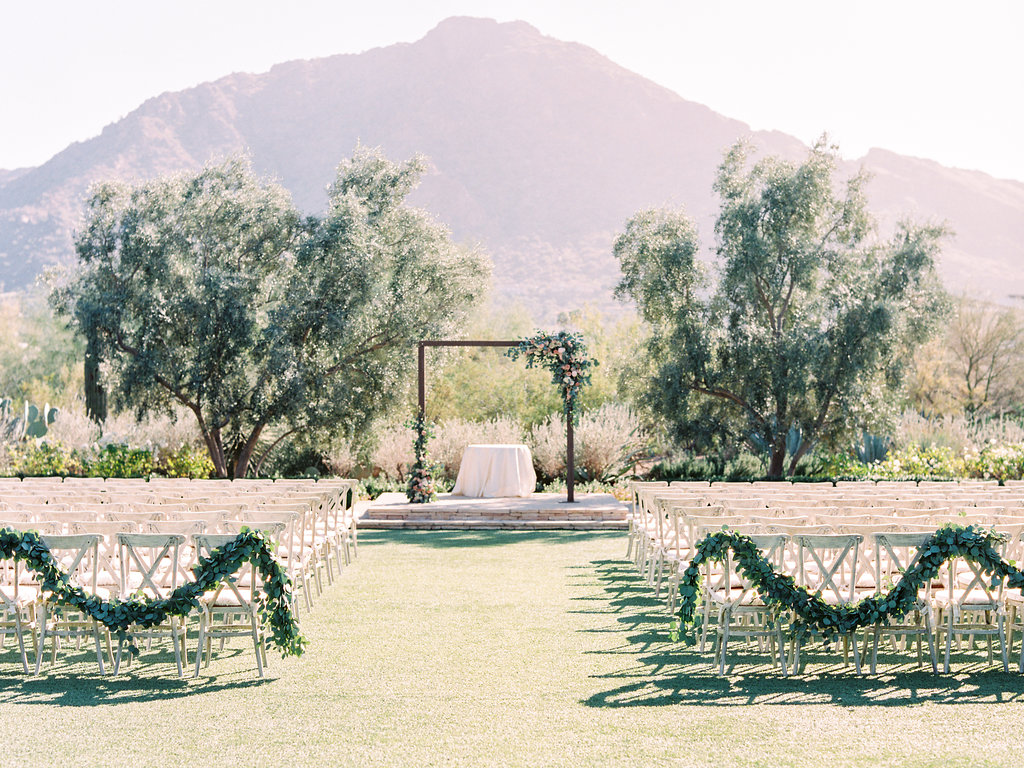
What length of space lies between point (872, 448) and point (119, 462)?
43.6 feet

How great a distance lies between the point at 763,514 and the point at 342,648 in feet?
10.4

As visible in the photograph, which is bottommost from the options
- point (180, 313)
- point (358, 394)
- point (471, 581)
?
point (471, 581)

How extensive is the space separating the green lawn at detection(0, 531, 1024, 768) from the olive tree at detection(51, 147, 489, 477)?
11480 mm

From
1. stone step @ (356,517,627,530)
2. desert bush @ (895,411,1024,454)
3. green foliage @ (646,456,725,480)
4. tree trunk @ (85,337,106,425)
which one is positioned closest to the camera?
stone step @ (356,517,627,530)

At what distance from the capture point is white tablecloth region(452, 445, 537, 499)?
49.4 feet

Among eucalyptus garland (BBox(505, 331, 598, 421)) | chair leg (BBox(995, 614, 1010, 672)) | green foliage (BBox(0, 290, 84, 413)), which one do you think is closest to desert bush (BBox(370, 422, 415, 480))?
eucalyptus garland (BBox(505, 331, 598, 421))

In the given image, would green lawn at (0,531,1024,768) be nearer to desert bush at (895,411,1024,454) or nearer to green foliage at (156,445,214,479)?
green foliage at (156,445,214,479)

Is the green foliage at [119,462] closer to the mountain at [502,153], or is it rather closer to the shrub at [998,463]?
the shrub at [998,463]

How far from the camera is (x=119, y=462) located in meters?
16.1

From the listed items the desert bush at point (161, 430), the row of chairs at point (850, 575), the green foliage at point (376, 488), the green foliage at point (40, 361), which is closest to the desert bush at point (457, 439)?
the green foliage at point (376, 488)

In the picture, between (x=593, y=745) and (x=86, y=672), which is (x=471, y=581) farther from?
(x=593, y=745)

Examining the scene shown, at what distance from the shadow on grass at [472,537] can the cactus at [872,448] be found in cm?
632

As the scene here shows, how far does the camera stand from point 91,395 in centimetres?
2078

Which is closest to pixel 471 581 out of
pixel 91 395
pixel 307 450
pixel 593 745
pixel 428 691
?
pixel 428 691
